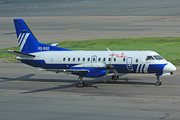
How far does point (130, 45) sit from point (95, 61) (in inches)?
1018

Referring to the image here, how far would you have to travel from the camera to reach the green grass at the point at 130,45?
51.1 meters

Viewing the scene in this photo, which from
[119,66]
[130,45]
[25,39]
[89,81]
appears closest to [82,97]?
[119,66]

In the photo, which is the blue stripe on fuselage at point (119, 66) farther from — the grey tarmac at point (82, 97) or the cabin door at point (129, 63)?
the grey tarmac at point (82, 97)

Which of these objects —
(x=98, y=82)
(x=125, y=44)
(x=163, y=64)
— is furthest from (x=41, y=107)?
(x=125, y=44)

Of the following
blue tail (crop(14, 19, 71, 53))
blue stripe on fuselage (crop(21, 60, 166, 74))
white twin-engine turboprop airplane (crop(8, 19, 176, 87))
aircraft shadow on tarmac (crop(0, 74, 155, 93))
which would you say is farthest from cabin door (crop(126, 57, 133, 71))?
blue tail (crop(14, 19, 71, 53))

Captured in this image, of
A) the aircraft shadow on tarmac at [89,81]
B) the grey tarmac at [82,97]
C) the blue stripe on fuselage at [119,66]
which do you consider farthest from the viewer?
the aircraft shadow on tarmac at [89,81]

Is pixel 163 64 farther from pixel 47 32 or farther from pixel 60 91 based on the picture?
pixel 47 32

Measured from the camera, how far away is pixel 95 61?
103 feet

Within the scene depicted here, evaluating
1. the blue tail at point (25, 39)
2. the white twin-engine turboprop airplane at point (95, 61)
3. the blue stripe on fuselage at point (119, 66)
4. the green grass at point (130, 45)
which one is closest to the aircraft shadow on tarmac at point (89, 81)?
the white twin-engine turboprop airplane at point (95, 61)

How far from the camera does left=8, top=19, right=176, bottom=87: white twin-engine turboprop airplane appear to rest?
30375 millimetres

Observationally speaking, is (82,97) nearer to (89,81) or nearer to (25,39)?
(89,81)

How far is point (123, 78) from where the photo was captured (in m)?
34.4

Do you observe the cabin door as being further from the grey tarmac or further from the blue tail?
the blue tail

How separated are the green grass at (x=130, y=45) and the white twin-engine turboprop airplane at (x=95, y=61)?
15.8 metres
